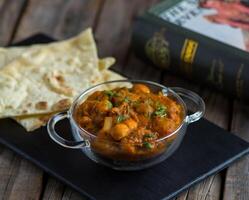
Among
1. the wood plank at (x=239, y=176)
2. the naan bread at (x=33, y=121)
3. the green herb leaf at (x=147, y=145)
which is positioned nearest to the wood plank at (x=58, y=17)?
the naan bread at (x=33, y=121)

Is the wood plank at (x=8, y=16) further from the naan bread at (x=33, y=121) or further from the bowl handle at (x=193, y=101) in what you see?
the bowl handle at (x=193, y=101)

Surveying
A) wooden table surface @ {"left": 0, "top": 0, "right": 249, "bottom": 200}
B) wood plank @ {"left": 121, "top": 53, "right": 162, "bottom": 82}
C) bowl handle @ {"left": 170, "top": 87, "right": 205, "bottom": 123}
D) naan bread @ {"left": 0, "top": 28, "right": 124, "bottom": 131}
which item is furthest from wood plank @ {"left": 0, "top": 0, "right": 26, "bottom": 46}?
bowl handle @ {"left": 170, "top": 87, "right": 205, "bottom": 123}

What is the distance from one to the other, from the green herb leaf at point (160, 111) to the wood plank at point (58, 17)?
2.94ft

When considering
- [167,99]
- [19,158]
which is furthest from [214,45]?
[19,158]

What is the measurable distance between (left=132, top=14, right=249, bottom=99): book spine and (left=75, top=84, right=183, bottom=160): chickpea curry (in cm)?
35

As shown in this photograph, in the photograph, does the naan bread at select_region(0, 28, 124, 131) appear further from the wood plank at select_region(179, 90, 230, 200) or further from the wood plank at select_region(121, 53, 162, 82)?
the wood plank at select_region(179, 90, 230, 200)

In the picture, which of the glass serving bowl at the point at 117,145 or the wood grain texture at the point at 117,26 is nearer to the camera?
the glass serving bowl at the point at 117,145

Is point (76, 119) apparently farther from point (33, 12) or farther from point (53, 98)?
point (33, 12)

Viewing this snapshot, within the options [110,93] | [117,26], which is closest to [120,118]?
[110,93]

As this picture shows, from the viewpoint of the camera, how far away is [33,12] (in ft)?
8.71

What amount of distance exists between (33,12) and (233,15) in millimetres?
853

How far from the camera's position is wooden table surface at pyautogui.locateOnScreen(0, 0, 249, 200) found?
171cm

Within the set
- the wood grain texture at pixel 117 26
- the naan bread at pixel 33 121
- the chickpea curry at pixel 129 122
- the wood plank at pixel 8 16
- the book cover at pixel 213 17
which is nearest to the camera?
the chickpea curry at pixel 129 122

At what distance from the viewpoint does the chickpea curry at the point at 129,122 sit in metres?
1.61
